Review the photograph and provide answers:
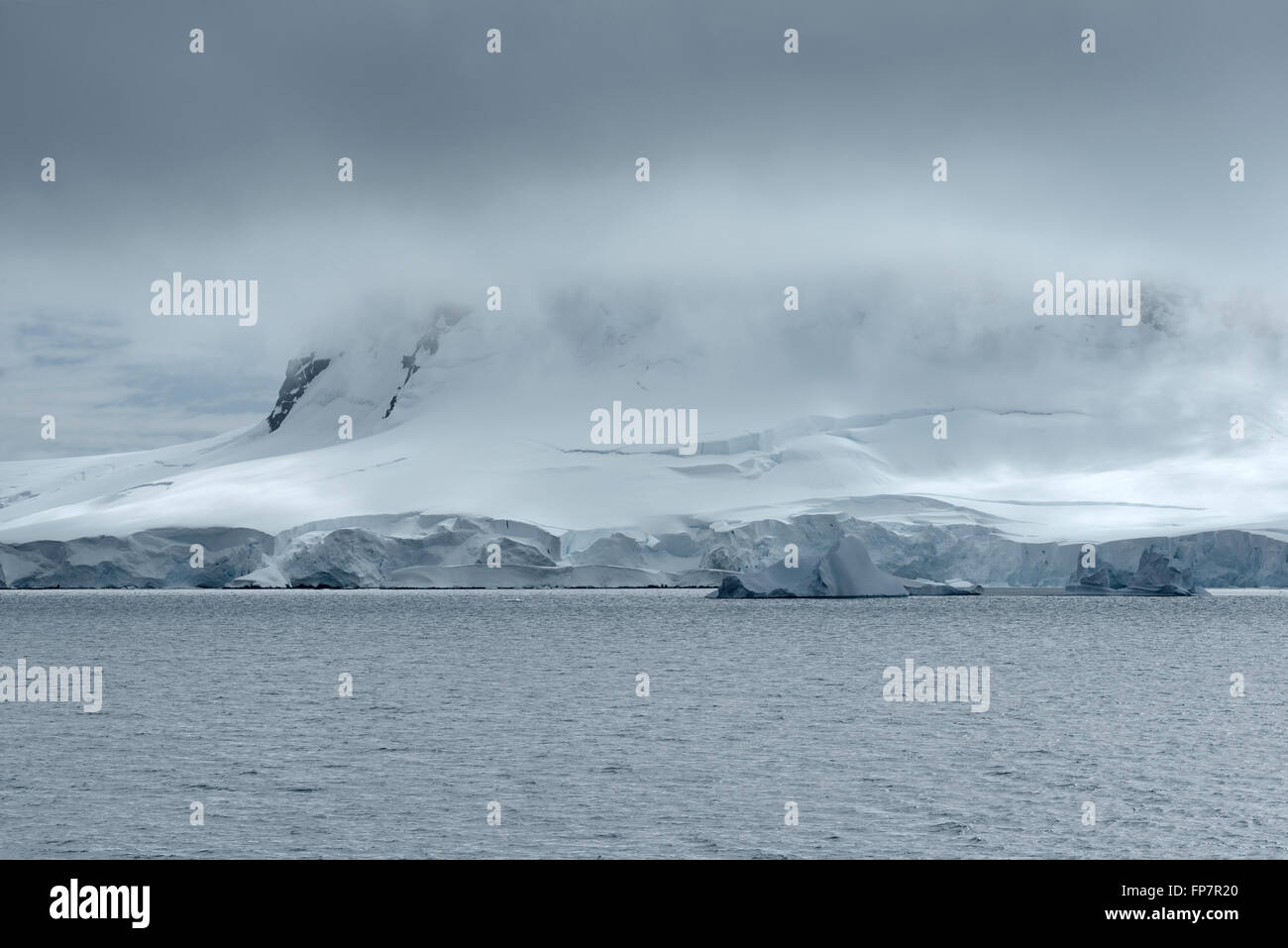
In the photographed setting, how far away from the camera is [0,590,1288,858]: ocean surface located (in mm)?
19469

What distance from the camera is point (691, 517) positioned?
151 metres

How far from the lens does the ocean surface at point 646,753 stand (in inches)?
Answer: 766

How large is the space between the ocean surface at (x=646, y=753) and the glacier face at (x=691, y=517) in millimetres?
51501

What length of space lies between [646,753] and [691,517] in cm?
12347
